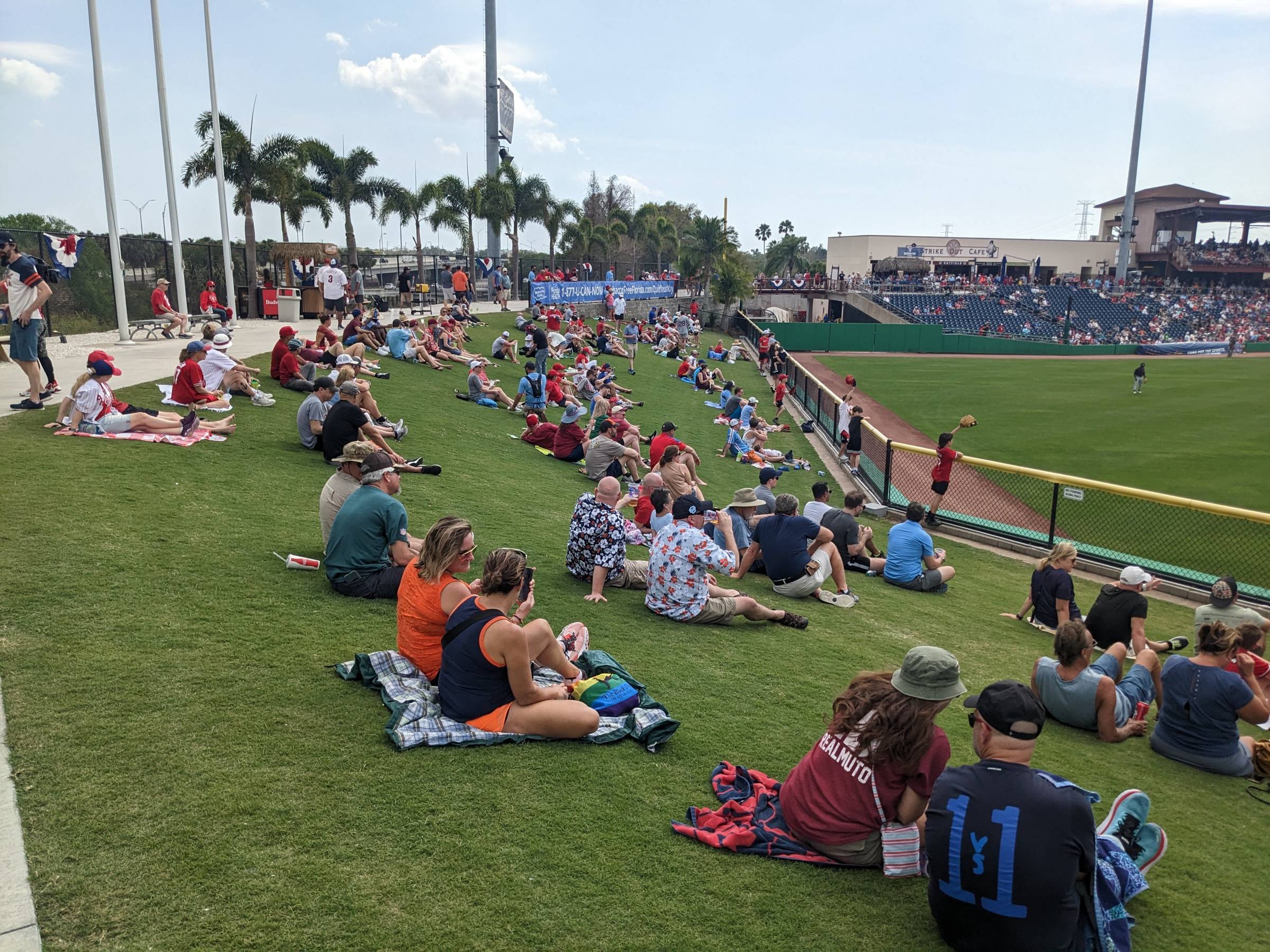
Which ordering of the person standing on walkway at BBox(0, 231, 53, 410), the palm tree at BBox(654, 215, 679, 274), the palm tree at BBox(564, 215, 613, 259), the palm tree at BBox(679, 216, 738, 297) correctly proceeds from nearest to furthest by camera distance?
the person standing on walkway at BBox(0, 231, 53, 410), the palm tree at BBox(564, 215, 613, 259), the palm tree at BBox(679, 216, 738, 297), the palm tree at BBox(654, 215, 679, 274)

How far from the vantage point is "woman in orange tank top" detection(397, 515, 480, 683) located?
5.22m

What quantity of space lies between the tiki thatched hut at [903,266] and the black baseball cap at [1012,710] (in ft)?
261

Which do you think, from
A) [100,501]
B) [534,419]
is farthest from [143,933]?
[534,419]

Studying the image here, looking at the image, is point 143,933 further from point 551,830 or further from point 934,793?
point 934,793

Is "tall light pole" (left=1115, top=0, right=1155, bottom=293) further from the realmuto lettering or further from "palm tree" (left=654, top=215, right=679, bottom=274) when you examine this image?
the realmuto lettering

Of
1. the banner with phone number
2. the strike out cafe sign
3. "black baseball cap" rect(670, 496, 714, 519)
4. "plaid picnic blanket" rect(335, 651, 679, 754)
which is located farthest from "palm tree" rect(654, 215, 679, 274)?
"plaid picnic blanket" rect(335, 651, 679, 754)

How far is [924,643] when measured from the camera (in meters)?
8.49

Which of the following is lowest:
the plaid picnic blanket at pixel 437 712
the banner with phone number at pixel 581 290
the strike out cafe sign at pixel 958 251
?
the plaid picnic blanket at pixel 437 712

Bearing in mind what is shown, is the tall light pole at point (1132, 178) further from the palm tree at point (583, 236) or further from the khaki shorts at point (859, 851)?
the khaki shorts at point (859, 851)

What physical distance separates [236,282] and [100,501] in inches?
1265

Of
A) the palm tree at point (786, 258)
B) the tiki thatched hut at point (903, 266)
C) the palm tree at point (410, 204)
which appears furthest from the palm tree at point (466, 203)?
the palm tree at point (786, 258)

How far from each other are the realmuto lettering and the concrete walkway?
1141cm

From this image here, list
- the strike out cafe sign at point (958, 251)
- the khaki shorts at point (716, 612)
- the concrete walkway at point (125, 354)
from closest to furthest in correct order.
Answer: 1. the khaki shorts at point (716, 612)
2. the concrete walkway at point (125, 354)
3. the strike out cafe sign at point (958, 251)

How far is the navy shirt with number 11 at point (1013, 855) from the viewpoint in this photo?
Result: 3.40 meters
